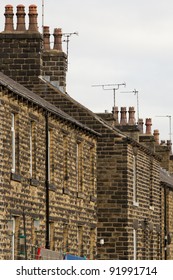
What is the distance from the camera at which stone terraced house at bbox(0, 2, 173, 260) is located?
120 ft

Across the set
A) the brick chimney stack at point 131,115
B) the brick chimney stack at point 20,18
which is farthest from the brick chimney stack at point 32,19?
the brick chimney stack at point 131,115

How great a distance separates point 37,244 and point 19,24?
11375mm

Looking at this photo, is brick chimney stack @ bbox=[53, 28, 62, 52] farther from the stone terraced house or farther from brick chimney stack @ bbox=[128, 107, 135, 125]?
brick chimney stack @ bbox=[128, 107, 135, 125]

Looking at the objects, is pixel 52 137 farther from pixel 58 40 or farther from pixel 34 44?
pixel 58 40

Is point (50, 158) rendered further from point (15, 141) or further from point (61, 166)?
point (15, 141)

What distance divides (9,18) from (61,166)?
7.19 m

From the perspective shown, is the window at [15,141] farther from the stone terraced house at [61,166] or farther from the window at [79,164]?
the window at [79,164]

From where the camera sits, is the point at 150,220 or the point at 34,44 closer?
the point at 34,44

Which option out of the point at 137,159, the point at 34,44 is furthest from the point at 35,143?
the point at 137,159

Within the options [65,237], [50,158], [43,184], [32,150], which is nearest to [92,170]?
[65,237]

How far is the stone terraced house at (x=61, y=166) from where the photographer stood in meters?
36.5

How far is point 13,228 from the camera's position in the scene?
118ft

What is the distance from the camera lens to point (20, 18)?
46688mm
